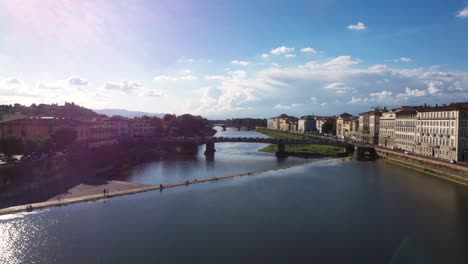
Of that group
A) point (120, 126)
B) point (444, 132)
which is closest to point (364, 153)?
point (444, 132)

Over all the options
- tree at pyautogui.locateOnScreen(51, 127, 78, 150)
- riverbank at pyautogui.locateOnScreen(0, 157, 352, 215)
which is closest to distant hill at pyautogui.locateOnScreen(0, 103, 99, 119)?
tree at pyautogui.locateOnScreen(51, 127, 78, 150)

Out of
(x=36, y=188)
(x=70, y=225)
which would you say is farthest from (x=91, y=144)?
(x=70, y=225)

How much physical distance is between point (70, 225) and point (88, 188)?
448 inches

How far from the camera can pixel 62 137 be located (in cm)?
4959

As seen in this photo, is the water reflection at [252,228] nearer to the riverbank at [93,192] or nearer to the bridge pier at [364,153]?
the riverbank at [93,192]

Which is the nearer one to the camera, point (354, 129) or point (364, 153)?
point (364, 153)

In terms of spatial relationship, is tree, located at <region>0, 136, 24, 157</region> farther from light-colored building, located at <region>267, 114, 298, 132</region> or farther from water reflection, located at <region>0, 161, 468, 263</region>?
light-colored building, located at <region>267, 114, 298, 132</region>

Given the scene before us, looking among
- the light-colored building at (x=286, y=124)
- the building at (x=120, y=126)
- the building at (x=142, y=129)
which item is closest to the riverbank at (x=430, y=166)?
the building at (x=120, y=126)

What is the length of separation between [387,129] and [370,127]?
27.3ft

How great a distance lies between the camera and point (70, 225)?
25.4 meters

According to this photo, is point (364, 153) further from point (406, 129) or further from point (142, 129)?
point (142, 129)

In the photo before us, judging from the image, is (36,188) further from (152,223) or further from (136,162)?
(136,162)

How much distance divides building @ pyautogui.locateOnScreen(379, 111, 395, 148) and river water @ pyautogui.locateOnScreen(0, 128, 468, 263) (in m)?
30.3

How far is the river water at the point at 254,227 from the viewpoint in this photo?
2078cm
